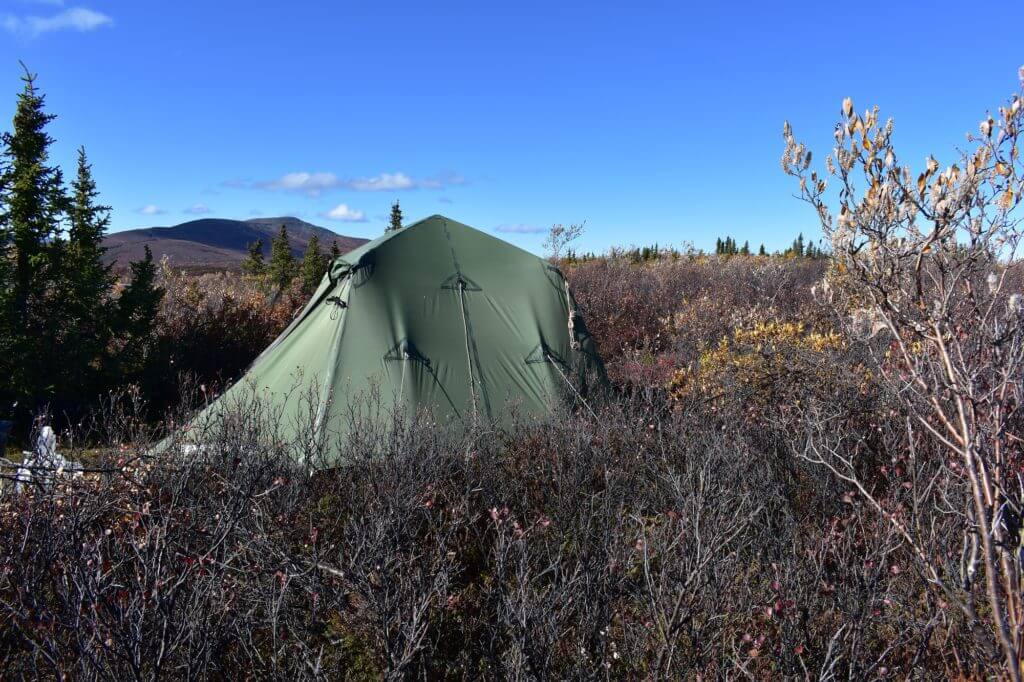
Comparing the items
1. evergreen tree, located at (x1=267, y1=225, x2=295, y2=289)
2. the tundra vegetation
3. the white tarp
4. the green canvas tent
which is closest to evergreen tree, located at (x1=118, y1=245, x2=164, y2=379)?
the green canvas tent

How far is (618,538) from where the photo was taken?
3.22m

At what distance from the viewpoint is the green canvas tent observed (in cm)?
602

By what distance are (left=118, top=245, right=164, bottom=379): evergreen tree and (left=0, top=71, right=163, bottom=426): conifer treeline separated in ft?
0.07

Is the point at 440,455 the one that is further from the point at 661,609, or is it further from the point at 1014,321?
the point at 1014,321

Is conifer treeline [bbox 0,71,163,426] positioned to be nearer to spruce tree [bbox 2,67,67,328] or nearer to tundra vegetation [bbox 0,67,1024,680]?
spruce tree [bbox 2,67,67,328]

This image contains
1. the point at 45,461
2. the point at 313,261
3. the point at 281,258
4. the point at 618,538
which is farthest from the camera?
the point at 281,258

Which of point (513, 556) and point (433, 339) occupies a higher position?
point (433, 339)

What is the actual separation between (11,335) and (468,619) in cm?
648

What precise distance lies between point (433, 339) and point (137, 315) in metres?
4.61

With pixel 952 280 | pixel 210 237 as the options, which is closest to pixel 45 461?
pixel 952 280

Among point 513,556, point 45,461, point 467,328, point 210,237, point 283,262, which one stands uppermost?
point 210,237

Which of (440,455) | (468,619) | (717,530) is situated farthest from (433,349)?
(717,530)

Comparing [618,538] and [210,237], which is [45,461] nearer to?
[618,538]

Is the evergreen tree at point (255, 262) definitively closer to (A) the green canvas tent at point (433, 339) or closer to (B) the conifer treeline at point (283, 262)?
(B) the conifer treeline at point (283, 262)
